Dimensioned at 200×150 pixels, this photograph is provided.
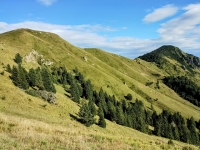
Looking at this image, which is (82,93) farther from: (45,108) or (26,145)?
(26,145)

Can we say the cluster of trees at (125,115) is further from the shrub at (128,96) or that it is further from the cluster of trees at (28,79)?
the shrub at (128,96)

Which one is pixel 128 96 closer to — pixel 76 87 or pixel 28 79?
pixel 76 87

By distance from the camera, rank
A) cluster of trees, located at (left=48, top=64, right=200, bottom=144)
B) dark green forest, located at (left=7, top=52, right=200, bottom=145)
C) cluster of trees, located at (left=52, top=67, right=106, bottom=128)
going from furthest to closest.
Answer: cluster of trees, located at (left=48, top=64, right=200, bottom=144), cluster of trees, located at (left=52, top=67, right=106, bottom=128), dark green forest, located at (left=7, top=52, right=200, bottom=145)

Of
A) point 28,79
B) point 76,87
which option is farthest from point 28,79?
point 76,87

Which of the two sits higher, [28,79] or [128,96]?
[28,79]

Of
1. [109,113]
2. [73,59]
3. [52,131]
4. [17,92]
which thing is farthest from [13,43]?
[52,131]

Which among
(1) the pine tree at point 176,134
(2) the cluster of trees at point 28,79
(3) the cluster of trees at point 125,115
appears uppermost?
(2) the cluster of trees at point 28,79

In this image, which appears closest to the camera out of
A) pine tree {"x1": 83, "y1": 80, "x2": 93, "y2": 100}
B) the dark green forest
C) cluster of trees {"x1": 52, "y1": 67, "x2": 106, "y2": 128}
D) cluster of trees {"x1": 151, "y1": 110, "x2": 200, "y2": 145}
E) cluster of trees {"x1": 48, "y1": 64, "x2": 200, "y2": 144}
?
the dark green forest

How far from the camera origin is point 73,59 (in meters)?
170

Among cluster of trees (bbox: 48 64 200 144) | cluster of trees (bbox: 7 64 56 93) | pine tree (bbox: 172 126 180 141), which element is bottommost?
pine tree (bbox: 172 126 180 141)

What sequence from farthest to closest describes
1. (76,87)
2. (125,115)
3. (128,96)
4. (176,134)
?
(128,96) < (176,134) < (125,115) < (76,87)

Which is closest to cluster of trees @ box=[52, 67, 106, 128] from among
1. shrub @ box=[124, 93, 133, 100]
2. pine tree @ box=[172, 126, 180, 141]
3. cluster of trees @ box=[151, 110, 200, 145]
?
shrub @ box=[124, 93, 133, 100]

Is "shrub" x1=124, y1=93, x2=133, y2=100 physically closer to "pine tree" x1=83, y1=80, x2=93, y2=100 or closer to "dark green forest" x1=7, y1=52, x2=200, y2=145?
"dark green forest" x1=7, y1=52, x2=200, y2=145

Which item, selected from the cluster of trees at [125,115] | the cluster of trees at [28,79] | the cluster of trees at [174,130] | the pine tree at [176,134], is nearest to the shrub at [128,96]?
the cluster of trees at [125,115]
